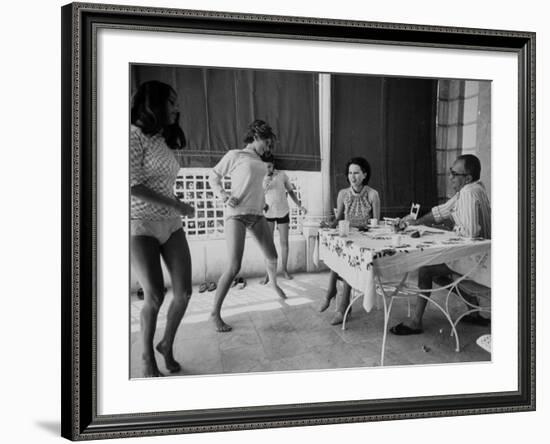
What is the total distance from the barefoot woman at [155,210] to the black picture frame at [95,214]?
0.51 ft

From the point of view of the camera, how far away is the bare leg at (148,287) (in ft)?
7.28

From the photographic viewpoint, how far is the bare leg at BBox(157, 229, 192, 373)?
2.25 meters

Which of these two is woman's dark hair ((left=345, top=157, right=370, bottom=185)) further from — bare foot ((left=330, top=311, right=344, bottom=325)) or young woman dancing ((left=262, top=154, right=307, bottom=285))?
bare foot ((left=330, top=311, right=344, bottom=325))

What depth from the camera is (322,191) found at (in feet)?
7.80

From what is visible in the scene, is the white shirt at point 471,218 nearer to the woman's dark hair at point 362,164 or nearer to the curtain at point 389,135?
the curtain at point 389,135

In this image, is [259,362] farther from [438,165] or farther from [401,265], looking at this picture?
[438,165]

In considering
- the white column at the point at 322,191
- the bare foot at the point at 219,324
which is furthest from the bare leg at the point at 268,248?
the bare foot at the point at 219,324

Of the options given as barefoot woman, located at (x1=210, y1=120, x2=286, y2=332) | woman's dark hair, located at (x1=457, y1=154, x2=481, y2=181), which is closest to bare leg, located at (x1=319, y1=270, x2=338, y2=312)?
barefoot woman, located at (x1=210, y1=120, x2=286, y2=332)

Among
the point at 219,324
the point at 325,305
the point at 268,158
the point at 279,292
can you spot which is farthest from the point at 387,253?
the point at 219,324

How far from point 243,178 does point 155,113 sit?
0.41 meters

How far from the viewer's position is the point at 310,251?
7.82ft

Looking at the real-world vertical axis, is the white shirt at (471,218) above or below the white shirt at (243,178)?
below

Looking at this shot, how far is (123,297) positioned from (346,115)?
112 centimetres

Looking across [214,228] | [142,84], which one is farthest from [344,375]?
[142,84]
